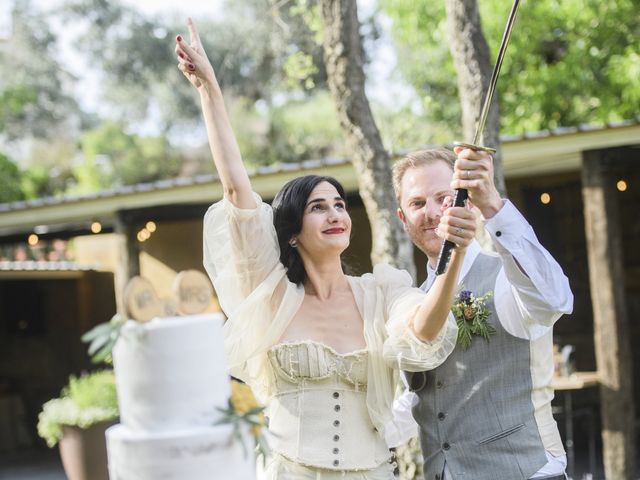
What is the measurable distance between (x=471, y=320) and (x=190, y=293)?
Answer: 103 cm

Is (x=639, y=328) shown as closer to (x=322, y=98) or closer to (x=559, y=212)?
(x=559, y=212)

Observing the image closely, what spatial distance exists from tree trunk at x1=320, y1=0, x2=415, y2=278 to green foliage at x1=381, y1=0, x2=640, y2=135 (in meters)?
9.48

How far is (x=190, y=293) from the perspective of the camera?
3406mm

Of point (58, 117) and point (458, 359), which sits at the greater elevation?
point (58, 117)

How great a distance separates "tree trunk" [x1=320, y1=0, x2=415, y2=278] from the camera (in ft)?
18.6

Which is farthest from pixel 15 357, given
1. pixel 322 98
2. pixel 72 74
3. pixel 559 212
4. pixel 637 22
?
pixel 72 74

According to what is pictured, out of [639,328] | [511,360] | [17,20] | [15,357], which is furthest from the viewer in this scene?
[17,20]

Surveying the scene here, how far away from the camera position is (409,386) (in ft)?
10.0

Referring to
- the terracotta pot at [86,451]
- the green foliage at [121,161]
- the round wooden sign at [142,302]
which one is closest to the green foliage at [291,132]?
the green foliage at [121,161]

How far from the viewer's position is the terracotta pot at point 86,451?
6297 mm

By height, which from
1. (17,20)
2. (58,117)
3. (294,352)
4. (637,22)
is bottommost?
(294,352)

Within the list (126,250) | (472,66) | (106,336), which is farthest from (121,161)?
(106,336)

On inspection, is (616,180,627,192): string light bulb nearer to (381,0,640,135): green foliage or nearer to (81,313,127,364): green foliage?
(381,0,640,135): green foliage

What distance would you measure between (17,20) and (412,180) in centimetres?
3331
